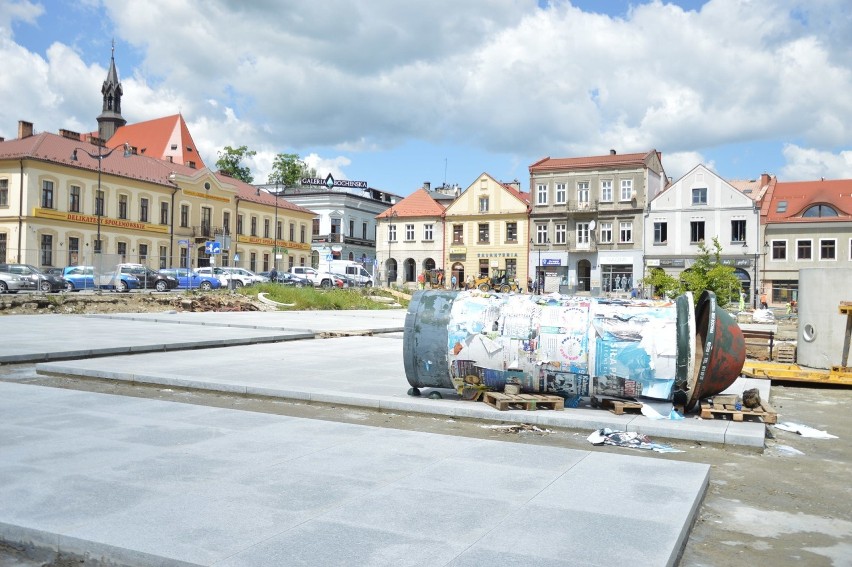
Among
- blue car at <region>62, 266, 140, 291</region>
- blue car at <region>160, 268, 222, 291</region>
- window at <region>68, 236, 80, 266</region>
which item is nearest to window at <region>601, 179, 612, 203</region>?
blue car at <region>160, 268, 222, 291</region>

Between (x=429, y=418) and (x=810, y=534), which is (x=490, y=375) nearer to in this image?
(x=429, y=418)

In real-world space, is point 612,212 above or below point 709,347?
above

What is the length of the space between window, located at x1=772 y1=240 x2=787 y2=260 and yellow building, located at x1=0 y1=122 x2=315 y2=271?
38.4 m

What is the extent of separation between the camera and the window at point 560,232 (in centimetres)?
6078

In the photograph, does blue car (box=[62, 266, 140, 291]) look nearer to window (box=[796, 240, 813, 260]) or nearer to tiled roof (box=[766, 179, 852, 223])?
tiled roof (box=[766, 179, 852, 223])

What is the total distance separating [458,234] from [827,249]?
29840 millimetres

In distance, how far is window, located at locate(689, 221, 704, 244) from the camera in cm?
5512

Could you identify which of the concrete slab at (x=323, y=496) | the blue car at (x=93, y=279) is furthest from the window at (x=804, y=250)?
the concrete slab at (x=323, y=496)

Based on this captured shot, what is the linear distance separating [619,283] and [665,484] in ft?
176

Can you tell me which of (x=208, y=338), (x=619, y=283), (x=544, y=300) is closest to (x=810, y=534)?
(x=544, y=300)

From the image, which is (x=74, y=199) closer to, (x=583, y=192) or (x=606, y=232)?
(x=583, y=192)

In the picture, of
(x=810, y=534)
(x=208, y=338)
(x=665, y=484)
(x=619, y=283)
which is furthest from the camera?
(x=619, y=283)

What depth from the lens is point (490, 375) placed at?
28.1 ft

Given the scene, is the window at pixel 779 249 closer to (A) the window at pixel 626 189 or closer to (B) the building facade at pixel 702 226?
(B) the building facade at pixel 702 226
